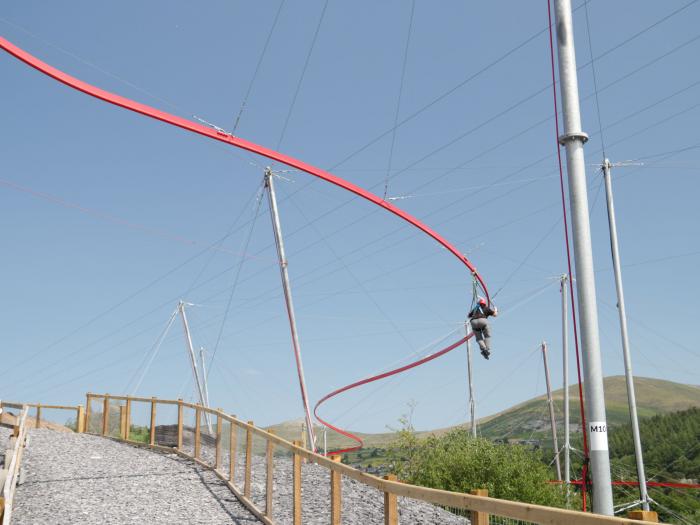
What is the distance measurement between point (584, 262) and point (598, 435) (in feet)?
8.47

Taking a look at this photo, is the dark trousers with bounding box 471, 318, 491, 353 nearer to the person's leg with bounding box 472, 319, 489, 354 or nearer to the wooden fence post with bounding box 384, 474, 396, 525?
the person's leg with bounding box 472, 319, 489, 354

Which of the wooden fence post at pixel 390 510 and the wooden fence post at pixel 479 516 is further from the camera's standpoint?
the wooden fence post at pixel 390 510

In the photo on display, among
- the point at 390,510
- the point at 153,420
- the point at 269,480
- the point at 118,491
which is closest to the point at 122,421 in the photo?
the point at 153,420

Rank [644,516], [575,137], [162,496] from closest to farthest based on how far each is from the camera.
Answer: [644,516]
[575,137]
[162,496]

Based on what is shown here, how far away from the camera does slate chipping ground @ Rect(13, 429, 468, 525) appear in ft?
47.7

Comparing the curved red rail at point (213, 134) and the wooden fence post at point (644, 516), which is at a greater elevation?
the curved red rail at point (213, 134)

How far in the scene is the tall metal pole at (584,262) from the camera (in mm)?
10414

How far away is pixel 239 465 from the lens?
1992cm

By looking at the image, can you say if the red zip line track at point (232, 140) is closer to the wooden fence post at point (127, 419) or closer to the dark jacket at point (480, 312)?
the dark jacket at point (480, 312)

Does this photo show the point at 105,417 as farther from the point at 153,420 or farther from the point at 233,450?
the point at 233,450

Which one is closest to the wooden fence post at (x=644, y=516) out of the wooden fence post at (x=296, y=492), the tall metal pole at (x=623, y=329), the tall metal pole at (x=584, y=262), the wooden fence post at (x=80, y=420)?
the tall metal pole at (x=584, y=262)

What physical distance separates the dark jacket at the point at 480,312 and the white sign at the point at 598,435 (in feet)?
26.7

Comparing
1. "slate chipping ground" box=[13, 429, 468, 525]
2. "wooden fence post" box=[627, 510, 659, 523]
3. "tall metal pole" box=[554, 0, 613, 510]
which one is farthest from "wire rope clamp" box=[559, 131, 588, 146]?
"slate chipping ground" box=[13, 429, 468, 525]

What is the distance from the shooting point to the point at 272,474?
14.2m
